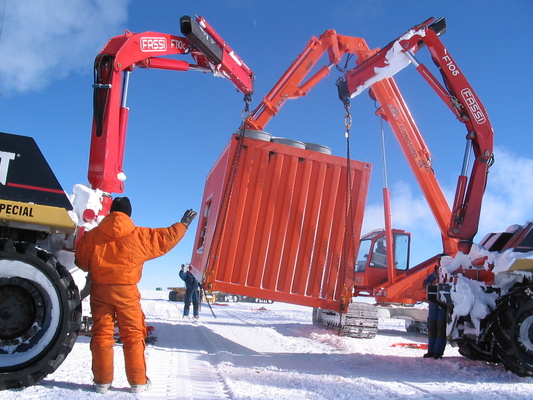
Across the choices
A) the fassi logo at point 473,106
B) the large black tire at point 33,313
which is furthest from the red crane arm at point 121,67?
the fassi logo at point 473,106

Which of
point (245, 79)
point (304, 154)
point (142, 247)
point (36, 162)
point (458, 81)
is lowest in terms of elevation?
point (142, 247)

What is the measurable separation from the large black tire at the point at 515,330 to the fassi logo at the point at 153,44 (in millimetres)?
5158

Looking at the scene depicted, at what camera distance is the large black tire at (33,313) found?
320 cm

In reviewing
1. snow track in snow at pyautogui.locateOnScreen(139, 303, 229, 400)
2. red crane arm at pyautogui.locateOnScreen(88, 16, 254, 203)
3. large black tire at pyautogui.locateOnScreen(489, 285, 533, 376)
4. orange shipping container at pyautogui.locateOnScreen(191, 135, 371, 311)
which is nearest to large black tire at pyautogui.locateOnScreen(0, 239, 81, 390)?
snow track in snow at pyautogui.locateOnScreen(139, 303, 229, 400)

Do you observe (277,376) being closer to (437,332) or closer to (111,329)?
(111,329)

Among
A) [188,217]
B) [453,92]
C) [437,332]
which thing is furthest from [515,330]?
[453,92]

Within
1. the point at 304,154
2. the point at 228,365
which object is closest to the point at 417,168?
the point at 304,154

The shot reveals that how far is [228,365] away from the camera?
5.16 meters

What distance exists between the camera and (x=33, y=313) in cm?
332

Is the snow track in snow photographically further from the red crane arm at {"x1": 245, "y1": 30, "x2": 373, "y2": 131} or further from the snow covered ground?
the red crane arm at {"x1": 245, "y1": 30, "x2": 373, "y2": 131}

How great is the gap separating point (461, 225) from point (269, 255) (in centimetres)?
293

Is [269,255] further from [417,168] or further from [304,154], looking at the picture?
[417,168]

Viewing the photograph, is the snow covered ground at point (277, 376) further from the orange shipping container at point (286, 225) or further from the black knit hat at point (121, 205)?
the black knit hat at point (121, 205)

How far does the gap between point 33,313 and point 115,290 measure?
606mm
